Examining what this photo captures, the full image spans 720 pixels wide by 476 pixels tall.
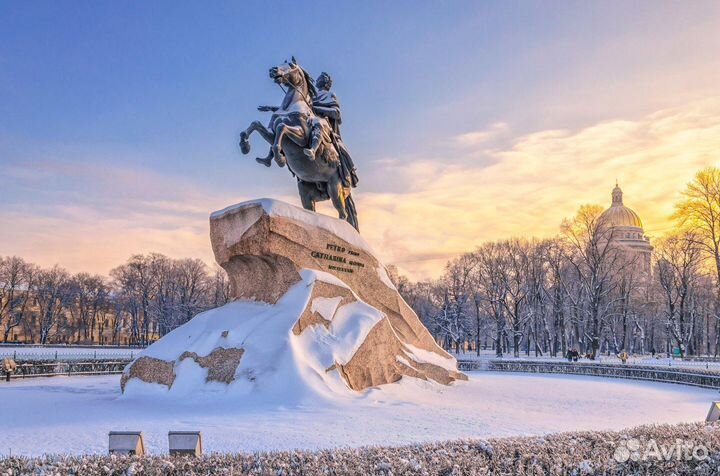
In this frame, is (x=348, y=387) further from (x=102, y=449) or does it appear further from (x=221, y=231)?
(x=102, y=449)


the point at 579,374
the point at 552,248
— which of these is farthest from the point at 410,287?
the point at 579,374

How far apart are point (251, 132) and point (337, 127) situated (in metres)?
3.22

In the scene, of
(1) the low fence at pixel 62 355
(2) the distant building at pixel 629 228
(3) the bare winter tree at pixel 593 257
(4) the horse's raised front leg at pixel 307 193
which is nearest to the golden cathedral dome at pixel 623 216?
(2) the distant building at pixel 629 228

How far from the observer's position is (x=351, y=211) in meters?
18.4

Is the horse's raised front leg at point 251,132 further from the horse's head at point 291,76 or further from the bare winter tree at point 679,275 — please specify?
the bare winter tree at point 679,275

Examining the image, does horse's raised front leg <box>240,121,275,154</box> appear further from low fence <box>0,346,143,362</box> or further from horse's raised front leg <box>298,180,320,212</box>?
low fence <box>0,346,143,362</box>

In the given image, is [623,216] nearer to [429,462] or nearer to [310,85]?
[310,85]

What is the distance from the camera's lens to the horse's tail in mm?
18234

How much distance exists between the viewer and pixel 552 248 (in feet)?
168

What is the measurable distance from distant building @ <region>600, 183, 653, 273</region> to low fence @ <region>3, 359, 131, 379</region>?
7822 cm

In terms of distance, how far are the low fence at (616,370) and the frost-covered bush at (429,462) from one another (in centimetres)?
1644

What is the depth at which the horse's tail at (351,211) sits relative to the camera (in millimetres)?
18234

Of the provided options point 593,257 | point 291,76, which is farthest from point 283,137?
point 593,257

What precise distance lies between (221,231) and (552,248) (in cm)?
4204
